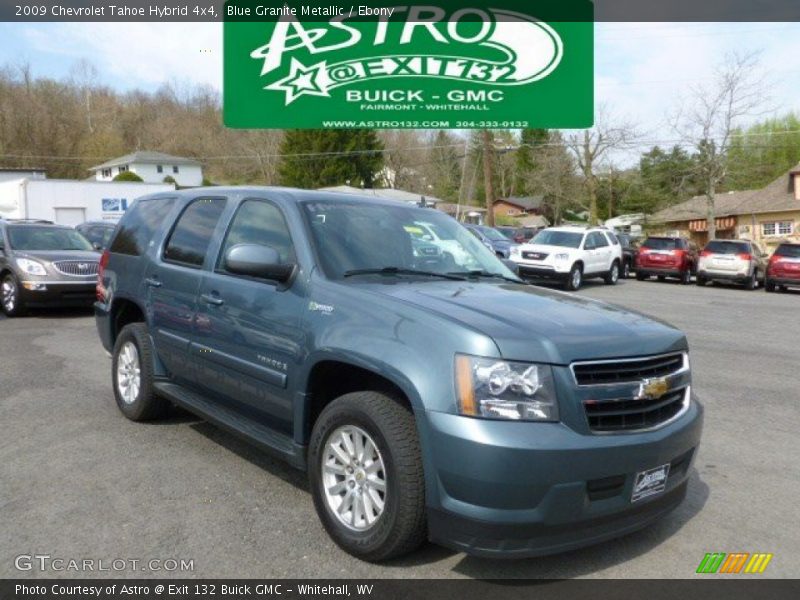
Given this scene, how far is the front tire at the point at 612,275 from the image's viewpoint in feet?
73.1

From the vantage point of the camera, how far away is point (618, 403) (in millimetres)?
3195

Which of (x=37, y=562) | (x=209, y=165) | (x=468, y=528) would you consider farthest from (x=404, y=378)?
(x=209, y=165)

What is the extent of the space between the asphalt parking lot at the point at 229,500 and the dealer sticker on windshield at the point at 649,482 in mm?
430

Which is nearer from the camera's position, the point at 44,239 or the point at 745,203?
the point at 44,239

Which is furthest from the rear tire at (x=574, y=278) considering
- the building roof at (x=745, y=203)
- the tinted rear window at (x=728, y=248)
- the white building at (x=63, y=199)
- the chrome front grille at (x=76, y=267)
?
the building roof at (x=745, y=203)

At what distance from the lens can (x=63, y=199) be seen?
124ft

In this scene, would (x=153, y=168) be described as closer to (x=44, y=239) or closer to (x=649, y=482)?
(x=44, y=239)

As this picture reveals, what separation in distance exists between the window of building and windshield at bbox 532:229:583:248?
32.0 meters

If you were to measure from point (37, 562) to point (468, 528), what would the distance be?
2114 millimetres

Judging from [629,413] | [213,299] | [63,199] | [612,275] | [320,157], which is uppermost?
[320,157]

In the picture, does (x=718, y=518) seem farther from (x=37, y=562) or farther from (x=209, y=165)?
(x=209, y=165)

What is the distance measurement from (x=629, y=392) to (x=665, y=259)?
23.1m

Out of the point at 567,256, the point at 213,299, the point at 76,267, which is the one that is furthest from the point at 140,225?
the point at 567,256

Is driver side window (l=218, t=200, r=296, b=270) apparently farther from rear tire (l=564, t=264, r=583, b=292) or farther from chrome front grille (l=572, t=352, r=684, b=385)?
rear tire (l=564, t=264, r=583, b=292)
